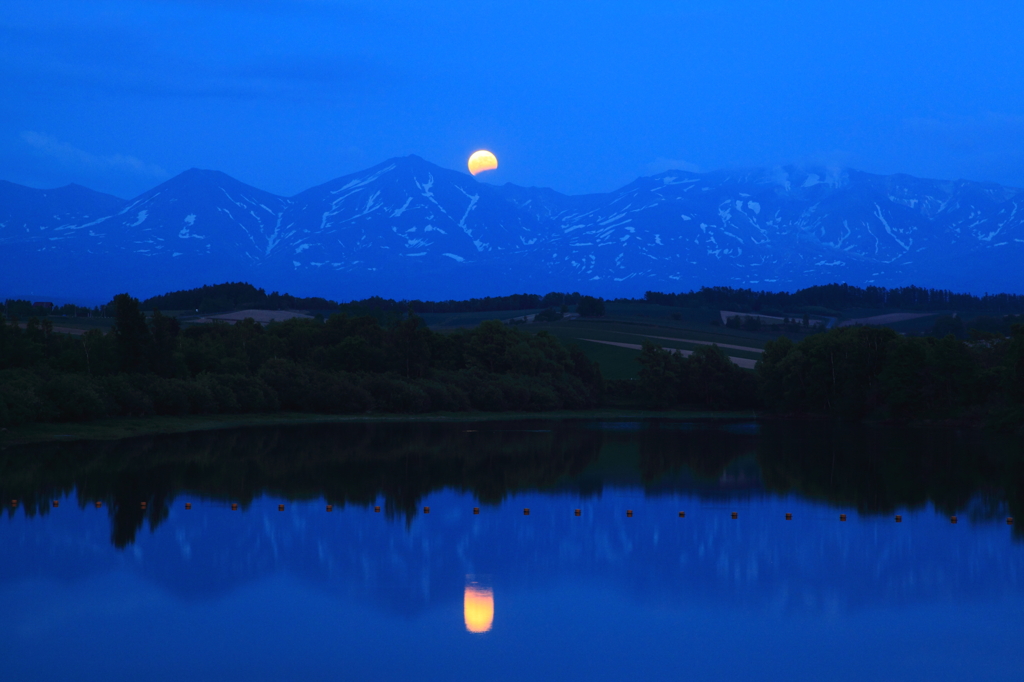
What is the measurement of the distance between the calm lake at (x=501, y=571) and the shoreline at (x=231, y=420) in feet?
28.0

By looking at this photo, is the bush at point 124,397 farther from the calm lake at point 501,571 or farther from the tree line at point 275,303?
the tree line at point 275,303

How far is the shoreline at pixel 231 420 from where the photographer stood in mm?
53500

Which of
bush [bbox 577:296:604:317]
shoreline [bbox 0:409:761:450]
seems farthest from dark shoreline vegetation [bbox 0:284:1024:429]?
bush [bbox 577:296:604:317]

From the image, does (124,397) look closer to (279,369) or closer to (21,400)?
(21,400)

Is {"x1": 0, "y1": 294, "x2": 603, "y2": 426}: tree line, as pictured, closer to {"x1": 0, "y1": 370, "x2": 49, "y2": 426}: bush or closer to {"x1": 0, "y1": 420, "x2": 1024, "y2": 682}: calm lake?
{"x1": 0, "y1": 370, "x2": 49, "y2": 426}: bush

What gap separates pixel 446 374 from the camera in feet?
322

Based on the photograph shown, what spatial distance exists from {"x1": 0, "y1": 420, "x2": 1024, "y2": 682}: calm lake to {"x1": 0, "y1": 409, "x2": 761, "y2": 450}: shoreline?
8.54m

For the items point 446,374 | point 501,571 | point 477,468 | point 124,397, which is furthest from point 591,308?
point 501,571

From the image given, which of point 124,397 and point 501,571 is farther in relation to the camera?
point 124,397

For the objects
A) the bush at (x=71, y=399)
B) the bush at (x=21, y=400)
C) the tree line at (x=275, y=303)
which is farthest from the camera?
the tree line at (x=275, y=303)

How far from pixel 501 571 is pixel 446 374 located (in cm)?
7526

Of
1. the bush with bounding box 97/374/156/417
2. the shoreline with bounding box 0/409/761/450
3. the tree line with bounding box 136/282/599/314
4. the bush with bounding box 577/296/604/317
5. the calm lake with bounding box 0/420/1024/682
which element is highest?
the tree line with bounding box 136/282/599/314

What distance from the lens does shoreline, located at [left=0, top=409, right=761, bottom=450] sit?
53.5 m

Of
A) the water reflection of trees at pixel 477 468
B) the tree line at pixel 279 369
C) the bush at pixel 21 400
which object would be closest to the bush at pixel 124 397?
the tree line at pixel 279 369
